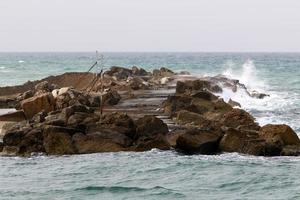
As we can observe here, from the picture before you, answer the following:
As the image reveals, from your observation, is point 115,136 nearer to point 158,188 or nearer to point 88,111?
point 88,111

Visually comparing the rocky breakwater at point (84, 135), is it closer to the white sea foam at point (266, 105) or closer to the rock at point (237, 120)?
the rock at point (237, 120)

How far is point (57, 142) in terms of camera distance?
71.2ft

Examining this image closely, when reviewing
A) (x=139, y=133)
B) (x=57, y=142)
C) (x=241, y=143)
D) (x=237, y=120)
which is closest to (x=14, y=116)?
(x=57, y=142)

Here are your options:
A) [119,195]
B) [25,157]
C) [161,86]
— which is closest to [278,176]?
[119,195]

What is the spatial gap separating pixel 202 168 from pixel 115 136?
434cm

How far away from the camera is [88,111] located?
25.5 m

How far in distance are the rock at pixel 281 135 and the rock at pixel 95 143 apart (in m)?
5.09

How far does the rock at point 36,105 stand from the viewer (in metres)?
27.7

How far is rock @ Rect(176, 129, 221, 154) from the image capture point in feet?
69.4

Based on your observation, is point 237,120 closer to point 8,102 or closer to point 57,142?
point 57,142

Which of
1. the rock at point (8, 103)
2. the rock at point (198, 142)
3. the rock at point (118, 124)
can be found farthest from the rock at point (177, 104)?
the rock at point (8, 103)

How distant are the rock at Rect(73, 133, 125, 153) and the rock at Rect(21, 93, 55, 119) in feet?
20.8

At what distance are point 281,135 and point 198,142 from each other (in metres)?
3.02

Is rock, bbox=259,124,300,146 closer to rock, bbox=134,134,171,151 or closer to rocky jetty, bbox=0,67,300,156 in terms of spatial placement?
rocky jetty, bbox=0,67,300,156
